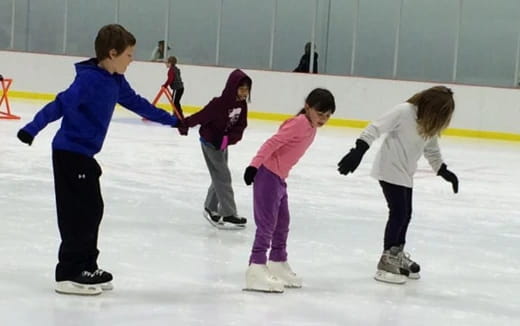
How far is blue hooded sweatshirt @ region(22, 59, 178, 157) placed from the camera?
352 centimetres

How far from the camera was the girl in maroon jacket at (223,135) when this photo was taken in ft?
16.4

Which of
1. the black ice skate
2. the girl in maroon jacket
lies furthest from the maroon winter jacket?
the black ice skate

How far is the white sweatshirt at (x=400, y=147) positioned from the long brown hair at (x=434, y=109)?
54mm

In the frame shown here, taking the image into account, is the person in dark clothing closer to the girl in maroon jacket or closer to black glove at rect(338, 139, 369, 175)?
the girl in maroon jacket

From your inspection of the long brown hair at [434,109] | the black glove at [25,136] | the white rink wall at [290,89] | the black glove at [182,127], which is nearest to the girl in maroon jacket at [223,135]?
the black glove at [182,127]

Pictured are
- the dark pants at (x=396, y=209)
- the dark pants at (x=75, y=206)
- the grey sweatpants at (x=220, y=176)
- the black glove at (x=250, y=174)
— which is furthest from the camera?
the grey sweatpants at (x=220, y=176)

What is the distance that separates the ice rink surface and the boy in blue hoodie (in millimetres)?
148

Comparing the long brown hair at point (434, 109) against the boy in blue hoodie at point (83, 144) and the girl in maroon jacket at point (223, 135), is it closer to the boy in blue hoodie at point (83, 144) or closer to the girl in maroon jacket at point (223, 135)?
the girl in maroon jacket at point (223, 135)

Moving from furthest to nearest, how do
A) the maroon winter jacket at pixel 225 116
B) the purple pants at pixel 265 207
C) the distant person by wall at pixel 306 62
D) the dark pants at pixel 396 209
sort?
the distant person by wall at pixel 306 62, the maroon winter jacket at pixel 225 116, the dark pants at pixel 396 209, the purple pants at pixel 265 207

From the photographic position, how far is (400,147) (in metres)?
4.21

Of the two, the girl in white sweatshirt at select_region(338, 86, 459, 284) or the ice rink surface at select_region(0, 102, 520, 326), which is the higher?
the girl in white sweatshirt at select_region(338, 86, 459, 284)

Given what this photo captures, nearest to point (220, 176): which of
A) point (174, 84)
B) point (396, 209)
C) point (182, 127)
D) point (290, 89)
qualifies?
point (182, 127)

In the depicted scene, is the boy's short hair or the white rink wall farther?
the white rink wall

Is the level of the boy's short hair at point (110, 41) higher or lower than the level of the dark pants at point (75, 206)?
higher
